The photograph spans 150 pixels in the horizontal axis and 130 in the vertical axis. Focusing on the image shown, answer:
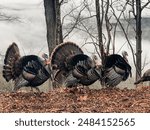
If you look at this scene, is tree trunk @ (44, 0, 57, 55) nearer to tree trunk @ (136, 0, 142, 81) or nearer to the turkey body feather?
tree trunk @ (136, 0, 142, 81)

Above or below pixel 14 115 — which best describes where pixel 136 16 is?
above

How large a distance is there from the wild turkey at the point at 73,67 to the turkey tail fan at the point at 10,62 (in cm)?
81

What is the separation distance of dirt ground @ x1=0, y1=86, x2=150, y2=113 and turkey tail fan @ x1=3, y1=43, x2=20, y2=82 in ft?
2.65

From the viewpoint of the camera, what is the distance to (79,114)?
7.66 meters

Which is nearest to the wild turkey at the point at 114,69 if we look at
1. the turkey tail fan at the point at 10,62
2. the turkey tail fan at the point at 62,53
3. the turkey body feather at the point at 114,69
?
the turkey body feather at the point at 114,69

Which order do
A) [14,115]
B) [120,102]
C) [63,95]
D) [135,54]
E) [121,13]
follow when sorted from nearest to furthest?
[14,115]
[120,102]
[63,95]
[135,54]
[121,13]

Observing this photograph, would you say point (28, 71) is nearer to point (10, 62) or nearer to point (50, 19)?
point (10, 62)

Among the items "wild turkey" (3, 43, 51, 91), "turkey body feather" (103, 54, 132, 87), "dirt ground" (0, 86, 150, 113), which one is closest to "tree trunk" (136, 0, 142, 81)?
"turkey body feather" (103, 54, 132, 87)

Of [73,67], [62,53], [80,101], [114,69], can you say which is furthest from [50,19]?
[80,101]

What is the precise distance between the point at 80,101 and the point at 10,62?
7.56 feet

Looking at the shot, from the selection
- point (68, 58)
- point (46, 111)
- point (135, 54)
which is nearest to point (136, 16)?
point (135, 54)

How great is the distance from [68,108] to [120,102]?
0.90 meters

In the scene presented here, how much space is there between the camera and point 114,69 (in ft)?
31.9

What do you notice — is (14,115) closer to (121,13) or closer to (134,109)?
(134,109)
